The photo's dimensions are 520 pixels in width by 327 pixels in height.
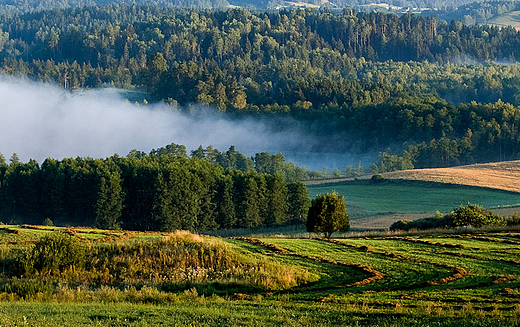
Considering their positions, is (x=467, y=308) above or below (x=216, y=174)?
below

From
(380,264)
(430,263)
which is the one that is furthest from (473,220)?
(380,264)

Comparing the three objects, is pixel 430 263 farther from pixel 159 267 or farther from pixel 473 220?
pixel 473 220

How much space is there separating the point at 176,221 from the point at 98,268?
61544 mm

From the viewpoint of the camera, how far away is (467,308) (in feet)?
88.9

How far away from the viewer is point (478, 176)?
131 metres

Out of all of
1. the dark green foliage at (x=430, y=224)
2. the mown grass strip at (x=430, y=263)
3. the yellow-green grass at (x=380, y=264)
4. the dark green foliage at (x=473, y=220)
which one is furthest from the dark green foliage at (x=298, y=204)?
the mown grass strip at (x=430, y=263)

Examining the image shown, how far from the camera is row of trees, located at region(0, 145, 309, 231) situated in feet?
333

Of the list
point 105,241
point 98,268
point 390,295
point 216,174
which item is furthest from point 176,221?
point 390,295

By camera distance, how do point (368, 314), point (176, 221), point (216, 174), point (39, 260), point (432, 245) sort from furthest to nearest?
point (216, 174) < point (176, 221) < point (432, 245) < point (39, 260) < point (368, 314)

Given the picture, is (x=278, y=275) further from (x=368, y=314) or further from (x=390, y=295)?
(x=368, y=314)

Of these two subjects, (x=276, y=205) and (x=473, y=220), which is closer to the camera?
(x=473, y=220)

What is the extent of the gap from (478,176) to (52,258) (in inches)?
4149

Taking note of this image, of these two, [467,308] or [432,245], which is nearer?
[467,308]

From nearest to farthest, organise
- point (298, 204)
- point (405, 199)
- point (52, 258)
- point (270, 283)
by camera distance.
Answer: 1. point (270, 283)
2. point (52, 258)
3. point (298, 204)
4. point (405, 199)
